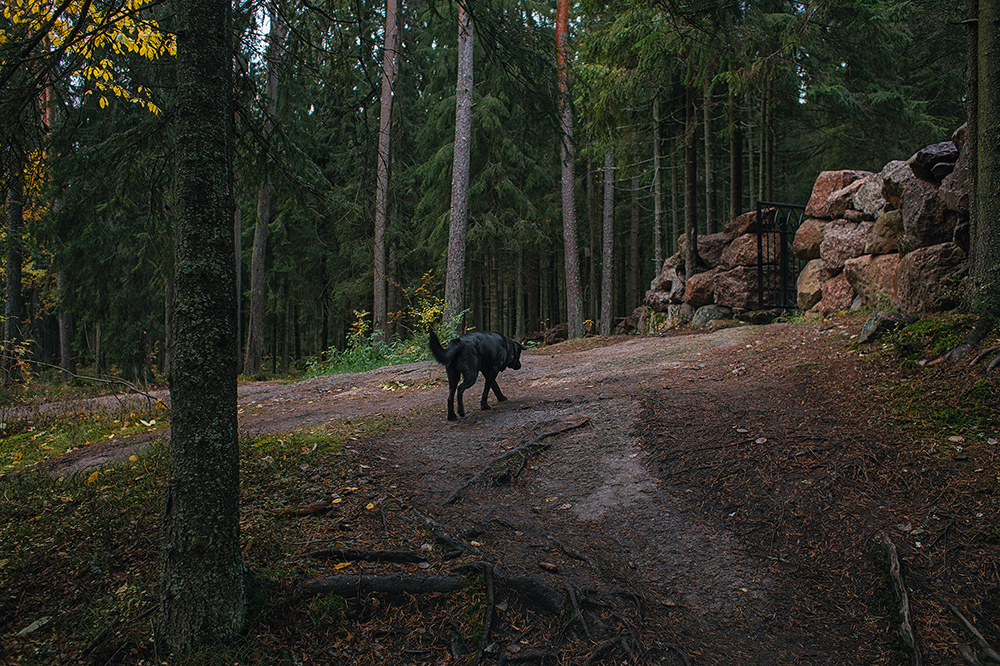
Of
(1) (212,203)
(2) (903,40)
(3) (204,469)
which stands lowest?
(3) (204,469)

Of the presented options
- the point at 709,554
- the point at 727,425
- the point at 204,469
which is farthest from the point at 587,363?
the point at 204,469

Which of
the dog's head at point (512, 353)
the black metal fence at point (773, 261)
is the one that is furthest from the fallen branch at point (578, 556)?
the black metal fence at point (773, 261)

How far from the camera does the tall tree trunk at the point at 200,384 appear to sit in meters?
2.65

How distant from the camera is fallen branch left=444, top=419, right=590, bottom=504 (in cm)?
453

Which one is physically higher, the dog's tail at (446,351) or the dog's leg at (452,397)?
the dog's tail at (446,351)

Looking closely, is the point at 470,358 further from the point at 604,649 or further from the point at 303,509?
the point at 604,649

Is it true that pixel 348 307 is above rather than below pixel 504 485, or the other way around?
above

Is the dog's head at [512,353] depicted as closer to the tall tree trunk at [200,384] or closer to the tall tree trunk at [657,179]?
the tall tree trunk at [200,384]

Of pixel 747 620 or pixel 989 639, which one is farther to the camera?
pixel 747 620

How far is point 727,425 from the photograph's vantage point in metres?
5.30

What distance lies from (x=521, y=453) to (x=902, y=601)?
10.2 feet

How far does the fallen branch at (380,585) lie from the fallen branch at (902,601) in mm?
2452

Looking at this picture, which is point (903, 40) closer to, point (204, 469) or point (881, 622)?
point (881, 622)

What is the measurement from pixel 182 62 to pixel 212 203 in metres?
0.74
